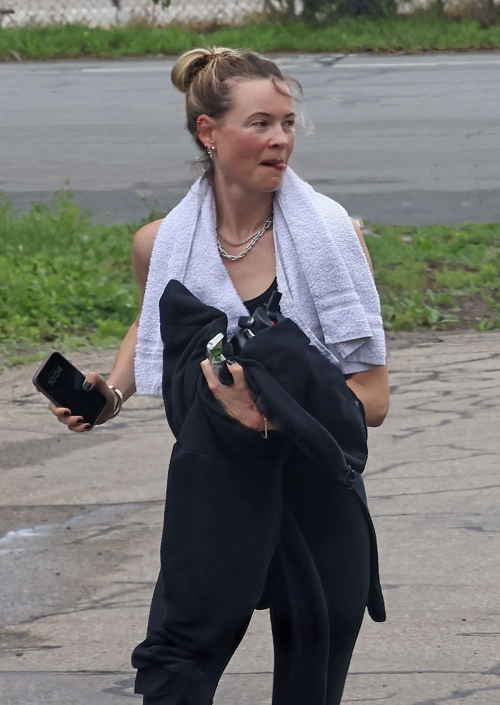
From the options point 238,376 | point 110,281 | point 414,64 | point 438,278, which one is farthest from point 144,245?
point 414,64

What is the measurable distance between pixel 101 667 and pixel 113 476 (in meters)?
1.47

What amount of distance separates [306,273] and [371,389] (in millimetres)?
293

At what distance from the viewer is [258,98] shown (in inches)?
96.3

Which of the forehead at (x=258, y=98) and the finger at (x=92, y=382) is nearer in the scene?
the forehead at (x=258, y=98)

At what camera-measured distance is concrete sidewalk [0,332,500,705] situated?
336 cm

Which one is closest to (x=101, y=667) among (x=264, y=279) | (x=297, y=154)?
(x=264, y=279)

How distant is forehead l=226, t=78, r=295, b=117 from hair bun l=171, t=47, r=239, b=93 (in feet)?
0.43

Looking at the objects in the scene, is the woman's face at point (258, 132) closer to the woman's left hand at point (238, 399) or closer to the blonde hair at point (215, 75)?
the blonde hair at point (215, 75)

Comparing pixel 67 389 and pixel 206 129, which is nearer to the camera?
pixel 206 129

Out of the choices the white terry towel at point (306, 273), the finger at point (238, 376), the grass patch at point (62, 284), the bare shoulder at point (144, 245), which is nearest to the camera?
the finger at point (238, 376)

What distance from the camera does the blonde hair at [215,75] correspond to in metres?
2.47

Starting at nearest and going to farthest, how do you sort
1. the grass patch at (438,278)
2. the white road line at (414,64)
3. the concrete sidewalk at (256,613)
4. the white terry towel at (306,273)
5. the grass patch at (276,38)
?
1. the white terry towel at (306,273)
2. the concrete sidewalk at (256,613)
3. the grass patch at (438,278)
4. the white road line at (414,64)
5. the grass patch at (276,38)

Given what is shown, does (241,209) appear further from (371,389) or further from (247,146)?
(371,389)

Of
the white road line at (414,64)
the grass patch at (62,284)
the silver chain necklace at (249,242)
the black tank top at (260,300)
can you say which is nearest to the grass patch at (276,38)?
the white road line at (414,64)
